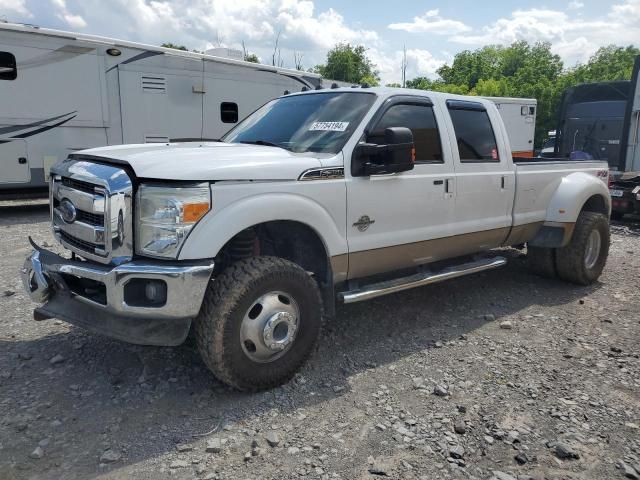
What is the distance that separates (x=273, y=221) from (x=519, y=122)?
51.2 feet

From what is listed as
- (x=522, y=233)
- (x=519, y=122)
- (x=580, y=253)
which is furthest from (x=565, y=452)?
(x=519, y=122)

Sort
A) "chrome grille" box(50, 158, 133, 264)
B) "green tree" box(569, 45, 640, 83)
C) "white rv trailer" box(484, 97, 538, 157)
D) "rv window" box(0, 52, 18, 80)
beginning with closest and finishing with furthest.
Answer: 1. "chrome grille" box(50, 158, 133, 264)
2. "rv window" box(0, 52, 18, 80)
3. "white rv trailer" box(484, 97, 538, 157)
4. "green tree" box(569, 45, 640, 83)

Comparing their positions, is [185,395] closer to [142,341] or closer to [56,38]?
[142,341]

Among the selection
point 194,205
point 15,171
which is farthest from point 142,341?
point 15,171

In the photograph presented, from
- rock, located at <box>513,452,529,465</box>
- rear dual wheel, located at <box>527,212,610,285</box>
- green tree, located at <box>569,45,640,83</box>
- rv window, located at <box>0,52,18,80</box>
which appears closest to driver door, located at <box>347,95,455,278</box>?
rock, located at <box>513,452,529,465</box>

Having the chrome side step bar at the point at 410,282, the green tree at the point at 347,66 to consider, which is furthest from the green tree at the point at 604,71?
the chrome side step bar at the point at 410,282

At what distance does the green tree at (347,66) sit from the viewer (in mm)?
45906

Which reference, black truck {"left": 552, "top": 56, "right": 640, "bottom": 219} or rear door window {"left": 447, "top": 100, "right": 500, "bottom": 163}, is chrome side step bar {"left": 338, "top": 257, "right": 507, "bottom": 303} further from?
black truck {"left": 552, "top": 56, "right": 640, "bottom": 219}

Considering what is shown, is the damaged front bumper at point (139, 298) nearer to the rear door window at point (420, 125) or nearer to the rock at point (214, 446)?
the rock at point (214, 446)

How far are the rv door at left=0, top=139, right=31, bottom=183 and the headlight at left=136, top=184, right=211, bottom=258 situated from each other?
26.9 feet

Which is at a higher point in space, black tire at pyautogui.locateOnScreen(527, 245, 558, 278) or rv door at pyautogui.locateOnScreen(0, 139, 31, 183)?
rv door at pyautogui.locateOnScreen(0, 139, 31, 183)

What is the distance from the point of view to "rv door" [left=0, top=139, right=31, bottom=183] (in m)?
9.68

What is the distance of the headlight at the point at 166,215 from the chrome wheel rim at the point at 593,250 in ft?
15.8

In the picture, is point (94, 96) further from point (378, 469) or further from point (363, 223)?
point (378, 469)
